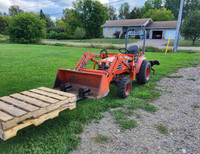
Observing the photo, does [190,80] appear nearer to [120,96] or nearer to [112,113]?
[120,96]

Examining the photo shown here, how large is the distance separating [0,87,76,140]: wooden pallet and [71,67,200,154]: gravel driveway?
733 millimetres

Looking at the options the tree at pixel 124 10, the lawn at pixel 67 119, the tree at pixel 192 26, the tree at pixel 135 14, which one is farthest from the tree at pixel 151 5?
the lawn at pixel 67 119

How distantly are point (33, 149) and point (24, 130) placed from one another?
674 mm

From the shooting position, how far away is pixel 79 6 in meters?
54.8

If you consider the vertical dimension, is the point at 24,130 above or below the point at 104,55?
below

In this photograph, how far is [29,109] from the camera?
2.83 metres

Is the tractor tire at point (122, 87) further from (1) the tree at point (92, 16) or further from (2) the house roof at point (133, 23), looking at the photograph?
(1) the tree at point (92, 16)

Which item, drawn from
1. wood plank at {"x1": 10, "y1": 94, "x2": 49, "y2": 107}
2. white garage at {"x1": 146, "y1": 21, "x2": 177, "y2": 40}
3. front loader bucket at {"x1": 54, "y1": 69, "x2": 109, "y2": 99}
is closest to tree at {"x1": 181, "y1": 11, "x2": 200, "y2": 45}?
white garage at {"x1": 146, "y1": 21, "x2": 177, "y2": 40}

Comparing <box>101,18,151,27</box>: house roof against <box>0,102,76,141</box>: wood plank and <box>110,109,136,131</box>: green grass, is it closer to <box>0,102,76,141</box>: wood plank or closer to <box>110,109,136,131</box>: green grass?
<box>110,109,136,131</box>: green grass

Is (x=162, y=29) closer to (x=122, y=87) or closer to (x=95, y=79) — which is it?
(x=122, y=87)

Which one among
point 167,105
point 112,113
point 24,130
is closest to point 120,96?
point 112,113

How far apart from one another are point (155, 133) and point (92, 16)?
5354cm

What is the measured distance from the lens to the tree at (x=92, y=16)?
52688mm

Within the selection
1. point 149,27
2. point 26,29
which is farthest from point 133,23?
point 26,29
